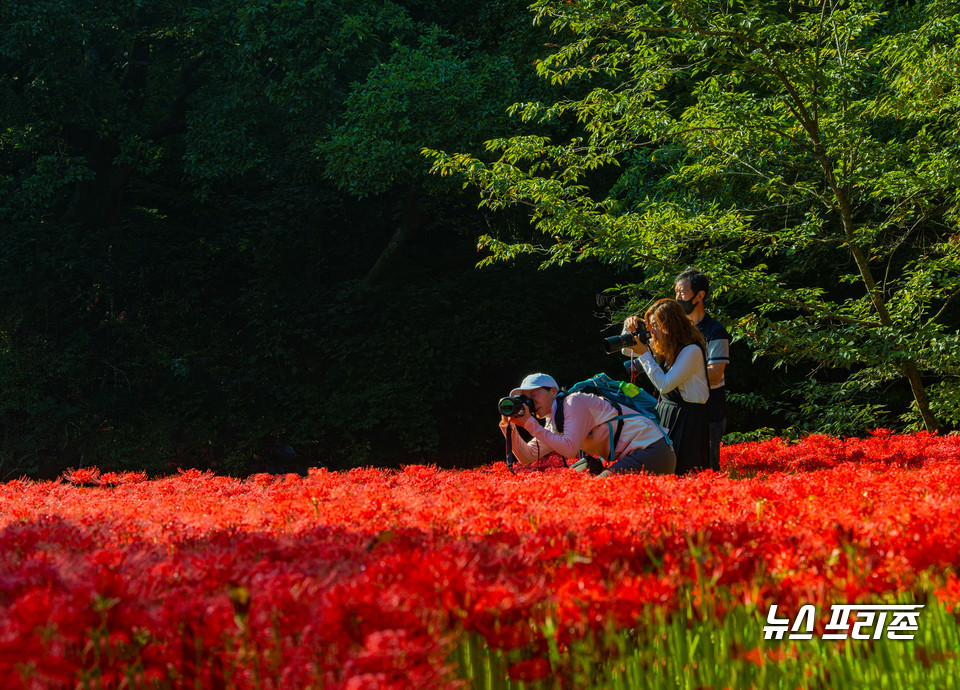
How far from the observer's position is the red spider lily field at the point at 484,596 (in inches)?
64.2

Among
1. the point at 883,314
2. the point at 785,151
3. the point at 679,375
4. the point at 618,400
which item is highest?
the point at 785,151

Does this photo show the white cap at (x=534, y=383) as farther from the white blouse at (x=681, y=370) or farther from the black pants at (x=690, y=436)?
the black pants at (x=690, y=436)

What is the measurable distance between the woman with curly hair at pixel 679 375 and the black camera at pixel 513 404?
74 centimetres

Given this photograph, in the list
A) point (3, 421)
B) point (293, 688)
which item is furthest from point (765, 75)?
point (3, 421)

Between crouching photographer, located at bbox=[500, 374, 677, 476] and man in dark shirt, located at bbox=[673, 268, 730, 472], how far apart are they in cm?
63

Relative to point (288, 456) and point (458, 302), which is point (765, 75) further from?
point (288, 456)

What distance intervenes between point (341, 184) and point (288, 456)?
4.76 meters

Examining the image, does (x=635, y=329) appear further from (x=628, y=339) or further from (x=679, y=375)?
(x=679, y=375)

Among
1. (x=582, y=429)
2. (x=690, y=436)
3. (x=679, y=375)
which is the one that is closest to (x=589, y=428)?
(x=582, y=429)

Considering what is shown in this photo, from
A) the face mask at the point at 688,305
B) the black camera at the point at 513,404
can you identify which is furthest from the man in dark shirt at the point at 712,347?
the black camera at the point at 513,404

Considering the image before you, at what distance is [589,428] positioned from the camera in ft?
16.4

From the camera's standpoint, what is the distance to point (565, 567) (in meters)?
2.04

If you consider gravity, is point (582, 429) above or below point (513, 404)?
below

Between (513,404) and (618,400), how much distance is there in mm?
784
